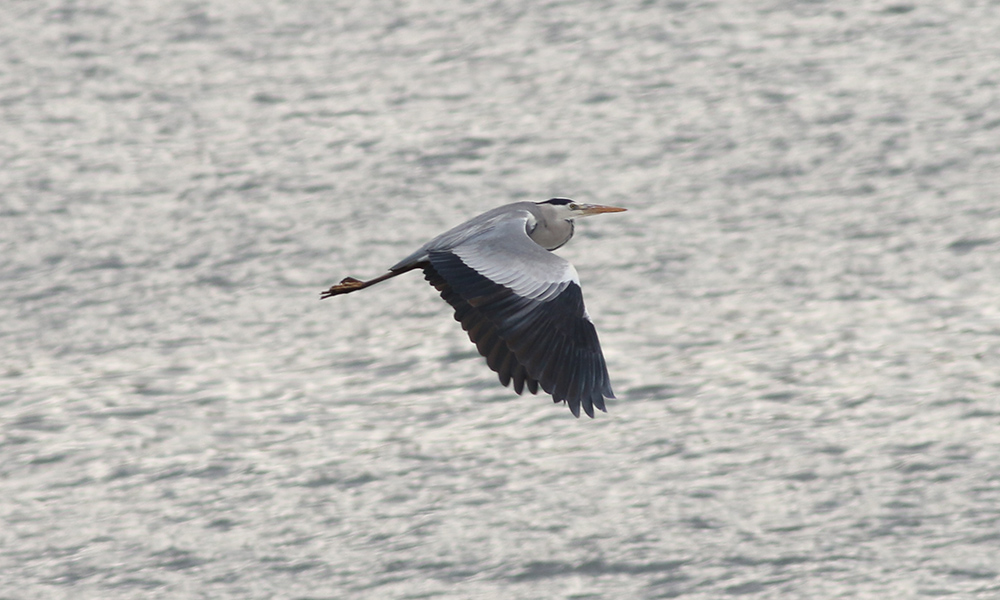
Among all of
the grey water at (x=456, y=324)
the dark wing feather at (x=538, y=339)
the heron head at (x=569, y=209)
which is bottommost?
the grey water at (x=456, y=324)

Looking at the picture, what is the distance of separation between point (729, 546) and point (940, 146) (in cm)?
928

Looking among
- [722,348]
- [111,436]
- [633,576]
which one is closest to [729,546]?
[633,576]

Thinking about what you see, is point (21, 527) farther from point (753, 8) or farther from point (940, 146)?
point (753, 8)

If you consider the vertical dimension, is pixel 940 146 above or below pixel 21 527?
above

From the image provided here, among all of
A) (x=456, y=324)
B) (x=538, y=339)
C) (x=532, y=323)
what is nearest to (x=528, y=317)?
(x=532, y=323)

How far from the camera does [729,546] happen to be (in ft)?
53.7

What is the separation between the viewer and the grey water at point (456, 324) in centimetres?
1677

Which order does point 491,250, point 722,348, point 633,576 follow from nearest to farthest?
point 491,250 < point 633,576 < point 722,348

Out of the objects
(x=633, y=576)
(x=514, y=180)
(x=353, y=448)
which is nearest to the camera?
(x=633, y=576)

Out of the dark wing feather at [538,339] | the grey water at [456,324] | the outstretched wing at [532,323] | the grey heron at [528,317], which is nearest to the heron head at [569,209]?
the grey heron at [528,317]

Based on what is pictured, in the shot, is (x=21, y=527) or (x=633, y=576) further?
(x=21, y=527)

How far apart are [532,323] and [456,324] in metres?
11.3

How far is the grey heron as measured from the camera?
910 cm

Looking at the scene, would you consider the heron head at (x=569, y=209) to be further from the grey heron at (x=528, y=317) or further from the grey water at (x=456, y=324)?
the grey water at (x=456, y=324)
